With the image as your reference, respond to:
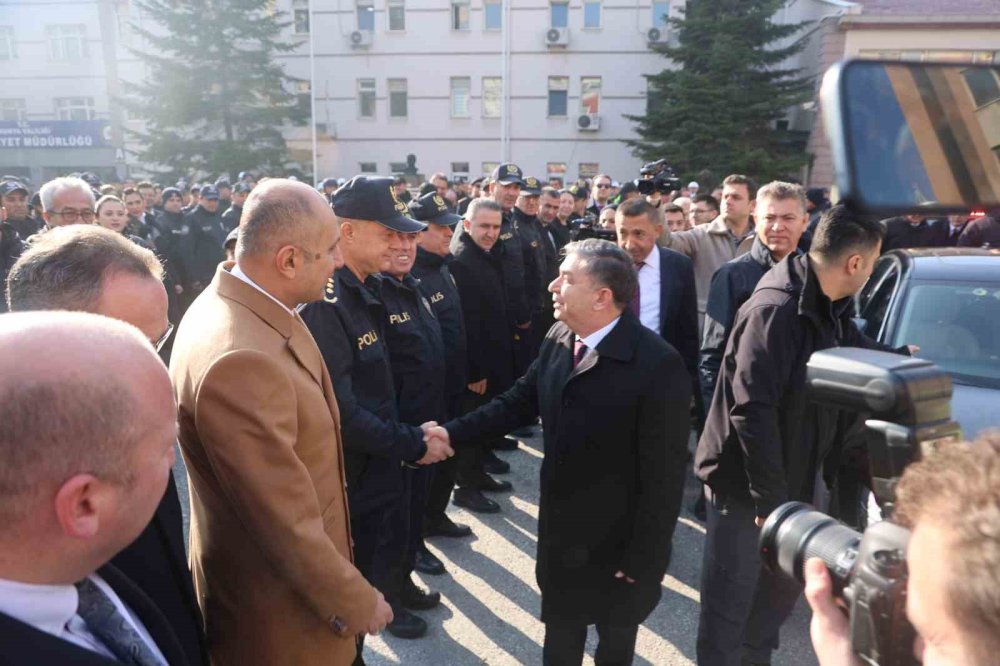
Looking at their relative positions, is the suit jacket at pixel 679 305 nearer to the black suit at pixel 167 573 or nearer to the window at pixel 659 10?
the black suit at pixel 167 573

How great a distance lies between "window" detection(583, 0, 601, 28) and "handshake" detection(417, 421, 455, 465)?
28723 millimetres

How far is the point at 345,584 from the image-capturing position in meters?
1.85

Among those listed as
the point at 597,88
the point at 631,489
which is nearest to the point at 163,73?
the point at 597,88

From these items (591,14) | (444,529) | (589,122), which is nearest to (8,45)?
(591,14)

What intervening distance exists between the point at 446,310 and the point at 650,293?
1.34 meters

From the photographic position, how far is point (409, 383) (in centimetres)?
346

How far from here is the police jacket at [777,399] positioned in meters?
2.62

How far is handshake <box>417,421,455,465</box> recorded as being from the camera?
9.53ft

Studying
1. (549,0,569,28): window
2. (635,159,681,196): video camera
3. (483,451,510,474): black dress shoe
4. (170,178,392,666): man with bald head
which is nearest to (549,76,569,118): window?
(549,0,569,28): window

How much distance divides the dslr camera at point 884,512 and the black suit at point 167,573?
1.27 m

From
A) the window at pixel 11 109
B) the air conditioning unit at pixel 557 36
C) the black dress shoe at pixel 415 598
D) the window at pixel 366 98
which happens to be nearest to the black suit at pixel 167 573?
the black dress shoe at pixel 415 598

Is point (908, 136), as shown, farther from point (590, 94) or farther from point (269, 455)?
point (590, 94)

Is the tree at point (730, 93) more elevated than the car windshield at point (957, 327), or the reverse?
the tree at point (730, 93)

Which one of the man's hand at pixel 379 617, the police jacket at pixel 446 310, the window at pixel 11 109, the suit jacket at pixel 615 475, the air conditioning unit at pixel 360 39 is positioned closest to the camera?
the man's hand at pixel 379 617
